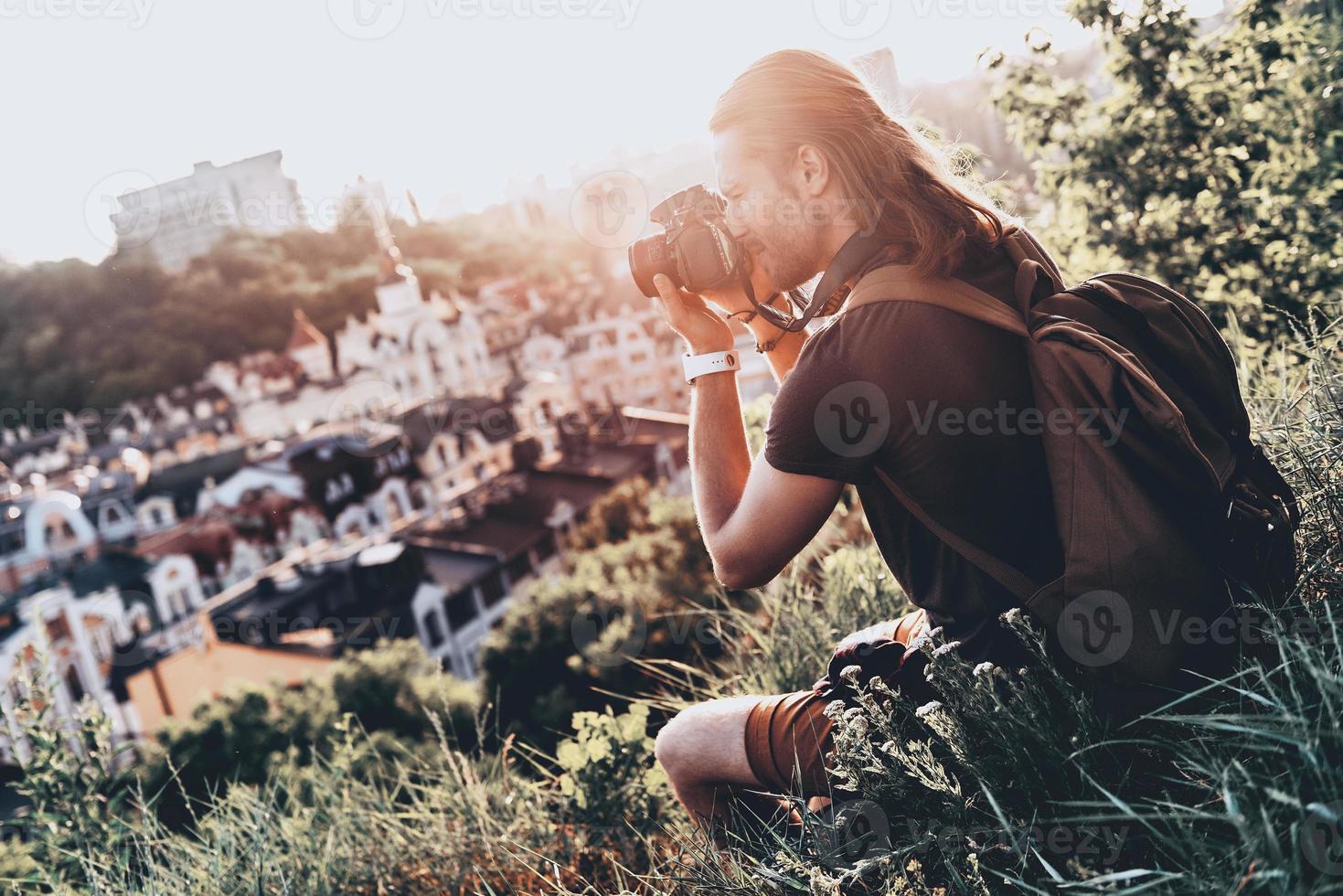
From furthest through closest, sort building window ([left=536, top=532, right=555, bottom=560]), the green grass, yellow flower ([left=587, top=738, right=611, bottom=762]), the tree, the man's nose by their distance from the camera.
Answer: building window ([left=536, top=532, right=555, bottom=560])
the tree
yellow flower ([left=587, top=738, right=611, bottom=762])
the man's nose
the green grass

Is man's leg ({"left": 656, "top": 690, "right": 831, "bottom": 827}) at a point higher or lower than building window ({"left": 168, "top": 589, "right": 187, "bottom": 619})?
higher

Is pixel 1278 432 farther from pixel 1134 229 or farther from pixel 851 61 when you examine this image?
pixel 1134 229

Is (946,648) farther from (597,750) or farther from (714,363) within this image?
(597,750)

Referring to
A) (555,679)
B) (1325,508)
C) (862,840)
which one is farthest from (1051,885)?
(555,679)

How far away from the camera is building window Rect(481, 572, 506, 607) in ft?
67.0

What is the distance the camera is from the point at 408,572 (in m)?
19.8

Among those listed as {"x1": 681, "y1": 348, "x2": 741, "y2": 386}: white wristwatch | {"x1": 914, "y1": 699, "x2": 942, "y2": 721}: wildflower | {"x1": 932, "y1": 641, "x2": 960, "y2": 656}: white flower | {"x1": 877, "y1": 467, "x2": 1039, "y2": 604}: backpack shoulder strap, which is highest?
{"x1": 681, "y1": 348, "x2": 741, "y2": 386}: white wristwatch

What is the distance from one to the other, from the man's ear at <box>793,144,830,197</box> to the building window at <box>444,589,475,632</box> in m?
19.3

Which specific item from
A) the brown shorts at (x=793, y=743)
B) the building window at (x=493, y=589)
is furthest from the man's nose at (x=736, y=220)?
the building window at (x=493, y=589)

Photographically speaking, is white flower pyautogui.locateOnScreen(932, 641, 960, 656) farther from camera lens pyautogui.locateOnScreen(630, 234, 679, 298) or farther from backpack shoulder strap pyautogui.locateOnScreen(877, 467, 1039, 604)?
camera lens pyautogui.locateOnScreen(630, 234, 679, 298)

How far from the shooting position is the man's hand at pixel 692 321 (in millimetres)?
1438

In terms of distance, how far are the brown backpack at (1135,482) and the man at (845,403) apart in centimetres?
4

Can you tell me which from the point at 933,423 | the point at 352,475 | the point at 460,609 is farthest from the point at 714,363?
the point at 352,475

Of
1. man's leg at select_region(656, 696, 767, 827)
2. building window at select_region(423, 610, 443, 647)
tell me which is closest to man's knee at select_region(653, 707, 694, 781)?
man's leg at select_region(656, 696, 767, 827)
